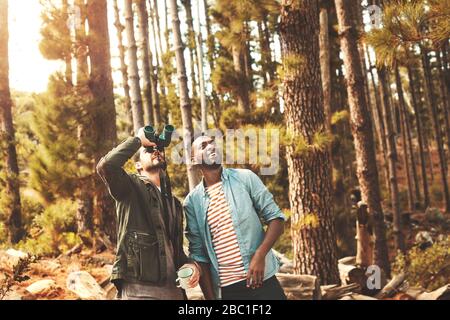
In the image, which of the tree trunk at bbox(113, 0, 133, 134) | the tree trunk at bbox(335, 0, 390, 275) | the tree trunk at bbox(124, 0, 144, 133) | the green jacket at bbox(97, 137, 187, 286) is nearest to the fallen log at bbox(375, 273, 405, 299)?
the tree trunk at bbox(335, 0, 390, 275)

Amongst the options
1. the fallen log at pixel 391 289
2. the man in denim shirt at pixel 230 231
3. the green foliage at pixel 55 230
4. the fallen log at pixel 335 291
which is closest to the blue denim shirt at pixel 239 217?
the man in denim shirt at pixel 230 231

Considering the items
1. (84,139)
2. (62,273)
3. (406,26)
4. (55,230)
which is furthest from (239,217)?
(55,230)

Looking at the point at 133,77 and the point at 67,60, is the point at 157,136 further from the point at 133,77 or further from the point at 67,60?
the point at 67,60

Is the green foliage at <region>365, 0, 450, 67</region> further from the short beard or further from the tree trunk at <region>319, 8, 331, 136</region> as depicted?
the tree trunk at <region>319, 8, 331, 136</region>

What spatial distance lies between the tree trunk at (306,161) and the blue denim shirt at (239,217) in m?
1.57

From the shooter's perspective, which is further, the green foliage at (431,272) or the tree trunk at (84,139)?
the tree trunk at (84,139)

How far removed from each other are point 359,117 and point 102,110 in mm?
3402

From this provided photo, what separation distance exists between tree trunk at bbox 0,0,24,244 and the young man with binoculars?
4.21 m

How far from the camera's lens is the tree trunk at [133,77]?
16.7 feet

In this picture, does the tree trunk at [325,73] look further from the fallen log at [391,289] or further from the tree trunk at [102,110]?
the tree trunk at [102,110]

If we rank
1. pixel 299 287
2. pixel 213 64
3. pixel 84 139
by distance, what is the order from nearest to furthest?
pixel 299 287, pixel 84 139, pixel 213 64

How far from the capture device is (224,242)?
2.70 meters

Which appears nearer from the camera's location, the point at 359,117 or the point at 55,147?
the point at 55,147
